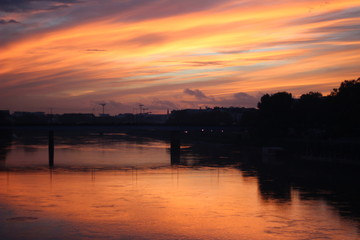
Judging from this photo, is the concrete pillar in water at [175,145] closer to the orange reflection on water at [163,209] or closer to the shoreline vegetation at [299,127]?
the shoreline vegetation at [299,127]

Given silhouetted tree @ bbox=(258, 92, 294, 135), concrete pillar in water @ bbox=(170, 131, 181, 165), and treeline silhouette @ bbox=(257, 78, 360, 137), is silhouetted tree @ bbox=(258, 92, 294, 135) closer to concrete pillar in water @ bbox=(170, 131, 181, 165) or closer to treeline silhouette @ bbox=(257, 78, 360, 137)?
treeline silhouette @ bbox=(257, 78, 360, 137)

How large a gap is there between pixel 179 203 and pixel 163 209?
3.17 meters

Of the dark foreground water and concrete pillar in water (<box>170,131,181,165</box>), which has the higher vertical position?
concrete pillar in water (<box>170,131,181,165</box>)

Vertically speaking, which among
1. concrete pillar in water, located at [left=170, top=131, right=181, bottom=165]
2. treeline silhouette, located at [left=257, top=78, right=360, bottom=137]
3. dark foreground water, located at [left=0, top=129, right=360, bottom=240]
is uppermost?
treeline silhouette, located at [left=257, top=78, right=360, bottom=137]

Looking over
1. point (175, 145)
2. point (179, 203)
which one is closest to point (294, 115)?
point (175, 145)

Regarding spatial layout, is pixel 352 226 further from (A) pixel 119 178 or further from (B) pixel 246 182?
(A) pixel 119 178

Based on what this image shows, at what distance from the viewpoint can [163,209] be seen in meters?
37.7

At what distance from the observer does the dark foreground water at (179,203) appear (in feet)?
101

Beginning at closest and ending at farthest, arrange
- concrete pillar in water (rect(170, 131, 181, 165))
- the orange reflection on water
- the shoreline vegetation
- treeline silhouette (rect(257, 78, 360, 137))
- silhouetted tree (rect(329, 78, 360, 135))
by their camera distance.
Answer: the orange reflection on water, silhouetted tree (rect(329, 78, 360, 135)), the shoreline vegetation, concrete pillar in water (rect(170, 131, 181, 165)), treeline silhouette (rect(257, 78, 360, 137))

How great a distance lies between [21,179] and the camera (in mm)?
55281

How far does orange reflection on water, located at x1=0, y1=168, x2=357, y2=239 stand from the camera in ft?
101

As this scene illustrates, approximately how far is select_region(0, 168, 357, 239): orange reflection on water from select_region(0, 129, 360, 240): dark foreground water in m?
0.06

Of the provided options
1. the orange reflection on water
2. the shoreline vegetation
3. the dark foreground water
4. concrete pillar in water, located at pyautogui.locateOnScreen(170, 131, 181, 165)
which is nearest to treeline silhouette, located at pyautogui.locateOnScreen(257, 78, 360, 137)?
the shoreline vegetation

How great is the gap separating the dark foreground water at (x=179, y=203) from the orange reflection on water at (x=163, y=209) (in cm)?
6
